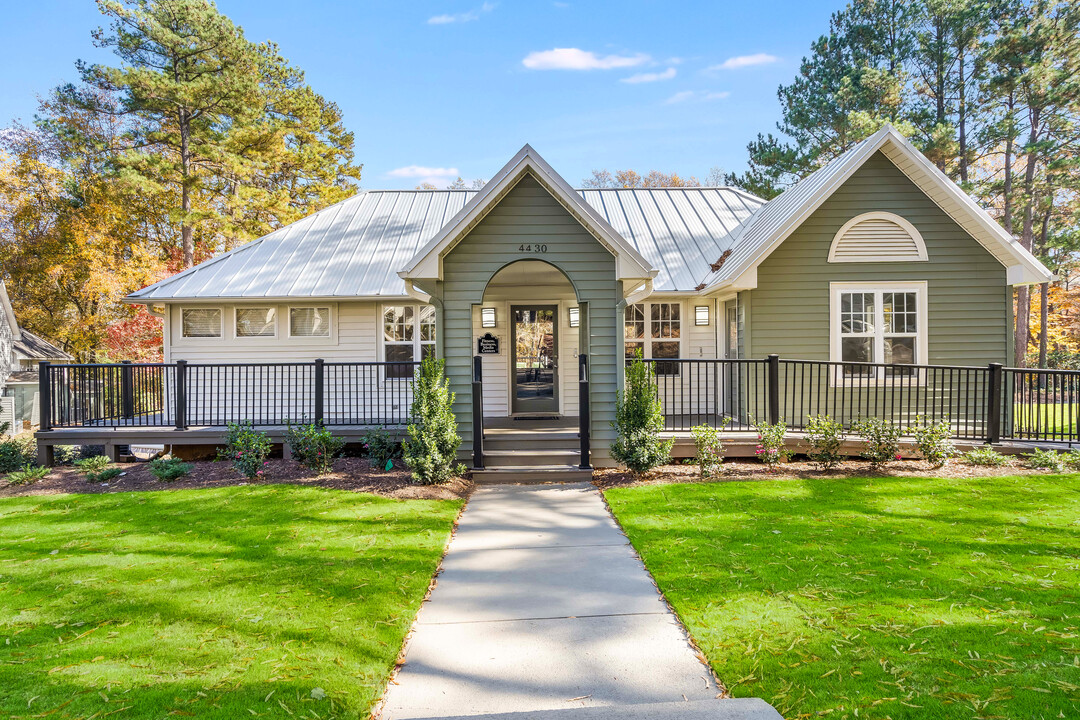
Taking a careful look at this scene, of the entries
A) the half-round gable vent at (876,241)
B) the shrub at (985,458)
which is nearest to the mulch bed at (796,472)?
the shrub at (985,458)

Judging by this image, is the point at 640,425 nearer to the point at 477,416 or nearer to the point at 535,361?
the point at 477,416

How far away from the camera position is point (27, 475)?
8742mm

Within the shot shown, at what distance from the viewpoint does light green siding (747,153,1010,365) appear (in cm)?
1004

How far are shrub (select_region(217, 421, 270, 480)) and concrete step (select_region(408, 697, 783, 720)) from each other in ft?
22.4

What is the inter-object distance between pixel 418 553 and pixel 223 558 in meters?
1.71

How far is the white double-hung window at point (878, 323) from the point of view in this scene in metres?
10.1

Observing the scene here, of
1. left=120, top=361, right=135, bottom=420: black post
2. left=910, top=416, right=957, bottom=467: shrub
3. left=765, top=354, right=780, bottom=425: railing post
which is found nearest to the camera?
left=910, top=416, right=957, bottom=467: shrub

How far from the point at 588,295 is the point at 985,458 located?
612 centimetres

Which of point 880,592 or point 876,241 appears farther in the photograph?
point 876,241

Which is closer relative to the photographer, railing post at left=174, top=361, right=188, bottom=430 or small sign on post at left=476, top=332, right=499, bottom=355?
railing post at left=174, top=361, right=188, bottom=430

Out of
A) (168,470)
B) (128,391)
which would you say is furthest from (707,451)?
(128,391)

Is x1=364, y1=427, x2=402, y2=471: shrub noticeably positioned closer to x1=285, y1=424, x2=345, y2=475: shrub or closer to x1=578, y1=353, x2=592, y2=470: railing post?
x1=285, y1=424, x2=345, y2=475: shrub

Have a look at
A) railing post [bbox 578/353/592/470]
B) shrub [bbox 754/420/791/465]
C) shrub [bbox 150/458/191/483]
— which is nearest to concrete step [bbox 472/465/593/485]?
railing post [bbox 578/353/592/470]

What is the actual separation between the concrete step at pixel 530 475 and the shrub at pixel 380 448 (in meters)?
1.43
